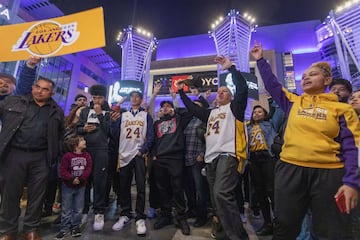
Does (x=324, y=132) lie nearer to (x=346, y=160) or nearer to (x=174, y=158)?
(x=346, y=160)

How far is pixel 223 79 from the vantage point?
9.55 metres

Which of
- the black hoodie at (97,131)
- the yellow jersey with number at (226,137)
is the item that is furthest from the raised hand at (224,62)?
the black hoodie at (97,131)

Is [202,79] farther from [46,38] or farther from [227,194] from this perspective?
[227,194]

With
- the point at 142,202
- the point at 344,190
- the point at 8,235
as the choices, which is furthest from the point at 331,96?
the point at 8,235

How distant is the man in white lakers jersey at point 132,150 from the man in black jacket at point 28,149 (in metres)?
0.82

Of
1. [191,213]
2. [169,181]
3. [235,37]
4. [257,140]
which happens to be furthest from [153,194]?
[235,37]

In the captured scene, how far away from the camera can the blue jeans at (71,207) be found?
2.54 m

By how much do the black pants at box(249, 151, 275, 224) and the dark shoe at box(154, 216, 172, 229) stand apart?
120 cm

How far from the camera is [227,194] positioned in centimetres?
214

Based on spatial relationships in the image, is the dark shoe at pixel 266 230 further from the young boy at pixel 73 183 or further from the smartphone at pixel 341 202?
the young boy at pixel 73 183

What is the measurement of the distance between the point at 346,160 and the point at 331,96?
50cm

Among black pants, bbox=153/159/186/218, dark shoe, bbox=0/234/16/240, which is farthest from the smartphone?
dark shoe, bbox=0/234/16/240

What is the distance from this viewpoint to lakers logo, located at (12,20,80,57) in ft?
8.82

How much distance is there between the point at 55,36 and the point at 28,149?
1.43 metres
